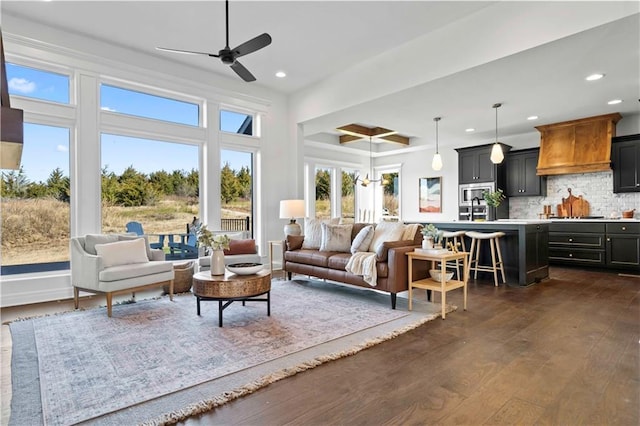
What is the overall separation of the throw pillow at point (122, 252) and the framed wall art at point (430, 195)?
7.43 meters

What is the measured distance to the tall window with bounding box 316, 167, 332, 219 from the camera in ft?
31.8

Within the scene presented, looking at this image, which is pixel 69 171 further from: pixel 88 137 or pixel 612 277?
pixel 612 277

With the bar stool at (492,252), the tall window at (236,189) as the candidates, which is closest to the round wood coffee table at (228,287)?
the tall window at (236,189)

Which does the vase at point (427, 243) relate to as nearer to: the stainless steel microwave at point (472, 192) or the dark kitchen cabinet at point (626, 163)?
the stainless steel microwave at point (472, 192)

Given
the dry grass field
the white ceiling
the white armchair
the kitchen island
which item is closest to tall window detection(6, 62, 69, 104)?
the white ceiling

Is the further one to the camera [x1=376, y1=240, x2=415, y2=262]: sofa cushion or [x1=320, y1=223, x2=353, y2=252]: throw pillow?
[x1=320, y1=223, x2=353, y2=252]: throw pillow

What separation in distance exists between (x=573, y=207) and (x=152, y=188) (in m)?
8.03

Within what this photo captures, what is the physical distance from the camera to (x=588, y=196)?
7.14 meters

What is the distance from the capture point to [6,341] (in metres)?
2.93

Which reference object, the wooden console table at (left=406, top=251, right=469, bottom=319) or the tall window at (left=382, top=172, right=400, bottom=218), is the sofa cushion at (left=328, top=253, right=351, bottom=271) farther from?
the tall window at (left=382, top=172, right=400, bottom=218)

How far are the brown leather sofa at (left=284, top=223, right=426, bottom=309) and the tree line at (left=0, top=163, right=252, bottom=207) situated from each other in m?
1.66

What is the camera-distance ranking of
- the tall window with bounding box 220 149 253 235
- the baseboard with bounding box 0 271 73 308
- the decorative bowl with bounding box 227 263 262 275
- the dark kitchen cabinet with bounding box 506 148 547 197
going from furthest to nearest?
the dark kitchen cabinet with bounding box 506 148 547 197, the tall window with bounding box 220 149 253 235, the baseboard with bounding box 0 271 73 308, the decorative bowl with bounding box 227 263 262 275

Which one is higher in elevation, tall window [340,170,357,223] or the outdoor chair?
tall window [340,170,357,223]

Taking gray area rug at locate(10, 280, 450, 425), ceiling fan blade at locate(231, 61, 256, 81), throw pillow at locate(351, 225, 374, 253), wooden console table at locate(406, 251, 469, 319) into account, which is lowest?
gray area rug at locate(10, 280, 450, 425)
